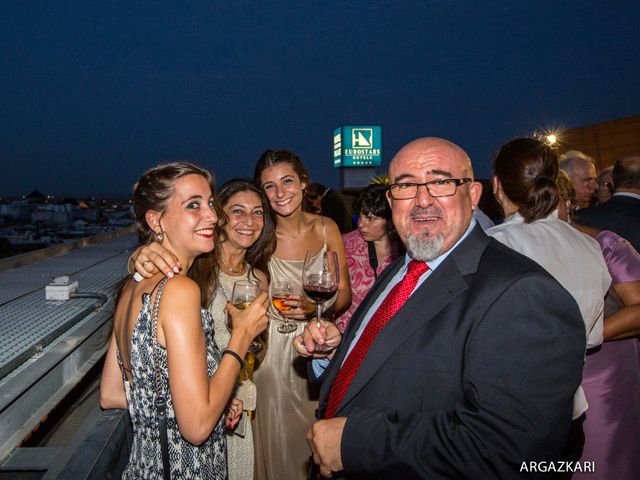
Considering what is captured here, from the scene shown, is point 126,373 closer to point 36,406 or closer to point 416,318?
point 36,406

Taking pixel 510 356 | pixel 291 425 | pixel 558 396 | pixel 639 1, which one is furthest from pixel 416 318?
pixel 639 1

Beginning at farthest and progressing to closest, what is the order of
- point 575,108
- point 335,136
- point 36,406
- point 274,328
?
point 575,108 → point 335,136 → point 274,328 → point 36,406

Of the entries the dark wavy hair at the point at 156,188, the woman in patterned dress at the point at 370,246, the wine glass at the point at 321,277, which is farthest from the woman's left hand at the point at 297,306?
the woman in patterned dress at the point at 370,246

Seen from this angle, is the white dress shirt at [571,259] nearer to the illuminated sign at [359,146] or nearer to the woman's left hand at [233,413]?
the woman's left hand at [233,413]

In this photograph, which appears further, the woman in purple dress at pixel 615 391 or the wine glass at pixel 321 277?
the woman in purple dress at pixel 615 391

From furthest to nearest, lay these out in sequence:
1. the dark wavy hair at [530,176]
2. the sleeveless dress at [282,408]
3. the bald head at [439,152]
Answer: the sleeveless dress at [282,408] → the dark wavy hair at [530,176] → the bald head at [439,152]

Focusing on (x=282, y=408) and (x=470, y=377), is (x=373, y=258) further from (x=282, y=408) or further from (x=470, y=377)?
(x=470, y=377)

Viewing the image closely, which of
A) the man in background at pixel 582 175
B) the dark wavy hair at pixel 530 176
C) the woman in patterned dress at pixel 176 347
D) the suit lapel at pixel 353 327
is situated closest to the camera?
the woman in patterned dress at pixel 176 347

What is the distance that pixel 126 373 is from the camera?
65.1 inches

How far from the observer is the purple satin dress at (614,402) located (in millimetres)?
2252

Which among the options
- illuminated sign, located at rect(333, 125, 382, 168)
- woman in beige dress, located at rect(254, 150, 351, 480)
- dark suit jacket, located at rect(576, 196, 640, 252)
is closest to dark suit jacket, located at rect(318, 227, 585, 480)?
woman in beige dress, located at rect(254, 150, 351, 480)

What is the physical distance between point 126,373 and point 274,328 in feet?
4.44

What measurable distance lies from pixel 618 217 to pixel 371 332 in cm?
292

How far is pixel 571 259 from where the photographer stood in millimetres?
1913
